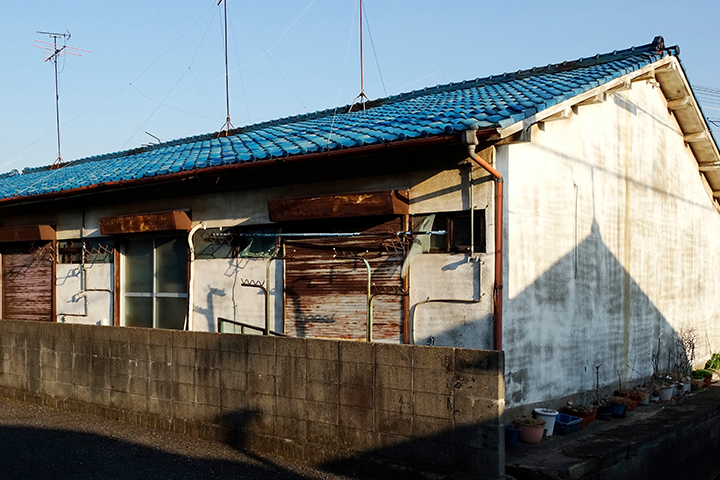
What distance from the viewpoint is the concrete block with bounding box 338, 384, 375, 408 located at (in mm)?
6344

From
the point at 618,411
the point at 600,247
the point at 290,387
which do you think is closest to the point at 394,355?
the point at 290,387

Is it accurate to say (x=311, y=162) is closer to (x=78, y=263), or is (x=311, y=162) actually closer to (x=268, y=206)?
(x=268, y=206)

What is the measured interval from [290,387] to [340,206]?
2672mm

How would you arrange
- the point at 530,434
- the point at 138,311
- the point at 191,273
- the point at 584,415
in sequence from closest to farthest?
the point at 530,434
the point at 584,415
the point at 191,273
the point at 138,311

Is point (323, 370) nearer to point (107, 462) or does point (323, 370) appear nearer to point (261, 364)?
point (261, 364)

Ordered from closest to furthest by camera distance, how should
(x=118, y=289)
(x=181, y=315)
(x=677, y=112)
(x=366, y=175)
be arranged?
(x=366, y=175) → (x=181, y=315) → (x=118, y=289) → (x=677, y=112)

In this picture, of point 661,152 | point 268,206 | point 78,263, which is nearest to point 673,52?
point 661,152

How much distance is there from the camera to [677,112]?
12.9 m

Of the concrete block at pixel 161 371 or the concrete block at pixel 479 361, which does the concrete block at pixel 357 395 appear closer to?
the concrete block at pixel 479 361

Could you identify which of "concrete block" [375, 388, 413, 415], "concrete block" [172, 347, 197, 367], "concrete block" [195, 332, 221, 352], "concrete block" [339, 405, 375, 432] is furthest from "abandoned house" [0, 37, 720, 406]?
"concrete block" [375, 388, 413, 415]

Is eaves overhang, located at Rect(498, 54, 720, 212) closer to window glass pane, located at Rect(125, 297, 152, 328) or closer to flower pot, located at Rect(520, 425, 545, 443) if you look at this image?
flower pot, located at Rect(520, 425, 545, 443)

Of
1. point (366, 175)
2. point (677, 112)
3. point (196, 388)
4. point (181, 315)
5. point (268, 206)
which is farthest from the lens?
point (677, 112)

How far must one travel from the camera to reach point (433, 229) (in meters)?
8.39

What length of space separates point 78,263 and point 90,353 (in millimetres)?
4006
